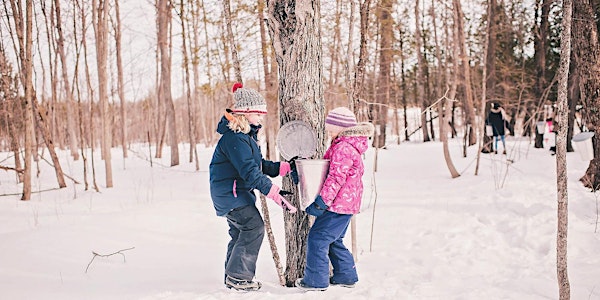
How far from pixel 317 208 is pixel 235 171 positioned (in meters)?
0.72

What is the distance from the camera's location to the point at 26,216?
695 cm

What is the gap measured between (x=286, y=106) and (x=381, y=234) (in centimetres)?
324

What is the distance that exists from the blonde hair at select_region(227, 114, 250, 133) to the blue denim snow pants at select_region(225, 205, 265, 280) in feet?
2.04

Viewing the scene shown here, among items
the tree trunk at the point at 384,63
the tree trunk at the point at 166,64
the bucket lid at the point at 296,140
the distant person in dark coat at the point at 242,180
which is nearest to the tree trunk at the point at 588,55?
the tree trunk at the point at 384,63

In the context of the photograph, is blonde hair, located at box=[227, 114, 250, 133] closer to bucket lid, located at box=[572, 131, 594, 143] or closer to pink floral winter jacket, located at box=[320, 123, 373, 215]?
pink floral winter jacket, located at box=[320, 123, 373, 215]

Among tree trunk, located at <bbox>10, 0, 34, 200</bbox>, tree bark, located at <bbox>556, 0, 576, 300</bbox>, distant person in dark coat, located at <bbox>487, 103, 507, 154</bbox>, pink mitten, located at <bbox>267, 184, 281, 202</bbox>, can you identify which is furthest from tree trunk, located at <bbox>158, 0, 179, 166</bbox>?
tree bark, located at <bbox>556, 0, 576, 300</bbox>

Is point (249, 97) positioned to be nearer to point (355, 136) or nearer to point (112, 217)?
point (355, 136)

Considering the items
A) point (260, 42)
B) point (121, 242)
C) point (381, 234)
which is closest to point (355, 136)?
point (381, 234)

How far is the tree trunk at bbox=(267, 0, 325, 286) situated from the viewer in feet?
11.5

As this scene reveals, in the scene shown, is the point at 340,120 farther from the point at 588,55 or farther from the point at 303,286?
the point at 588,55

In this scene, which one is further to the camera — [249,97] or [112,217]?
[112,217]

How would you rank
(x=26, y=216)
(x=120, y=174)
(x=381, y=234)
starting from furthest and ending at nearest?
1. (x=120, y=174)
2. (x=26, y=216)
3. (x=381, y=234)

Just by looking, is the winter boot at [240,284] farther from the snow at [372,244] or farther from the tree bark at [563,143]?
the tree bark at [563,143]

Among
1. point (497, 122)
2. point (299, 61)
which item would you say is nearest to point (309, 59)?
point (299, 61)
